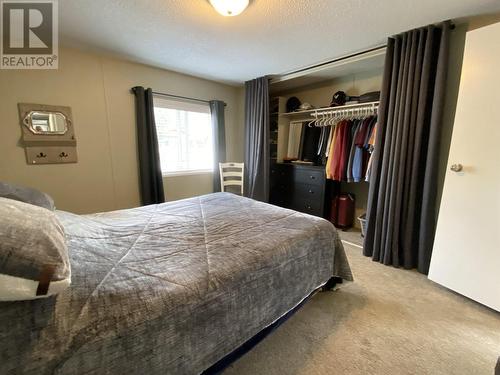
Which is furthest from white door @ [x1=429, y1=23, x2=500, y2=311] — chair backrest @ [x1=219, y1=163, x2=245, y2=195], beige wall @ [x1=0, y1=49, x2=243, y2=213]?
beige wall @ [x1=0, y1=49, x2=243, y2=213]

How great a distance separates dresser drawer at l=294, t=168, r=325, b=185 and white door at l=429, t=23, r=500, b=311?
4.78 ft

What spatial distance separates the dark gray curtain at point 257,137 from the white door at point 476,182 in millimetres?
2237

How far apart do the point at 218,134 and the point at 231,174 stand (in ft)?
2.23

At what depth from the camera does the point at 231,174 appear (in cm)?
373

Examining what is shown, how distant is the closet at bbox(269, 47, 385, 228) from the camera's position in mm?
2766

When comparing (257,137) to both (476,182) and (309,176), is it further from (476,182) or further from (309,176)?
(476,182)

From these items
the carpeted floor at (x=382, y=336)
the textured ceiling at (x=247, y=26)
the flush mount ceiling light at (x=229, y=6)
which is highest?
the textured ceiling at (x=247, y=26)

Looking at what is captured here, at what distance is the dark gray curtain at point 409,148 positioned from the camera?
1916mm

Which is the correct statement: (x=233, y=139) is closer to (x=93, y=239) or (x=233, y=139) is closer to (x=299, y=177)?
(x=299, y=177)

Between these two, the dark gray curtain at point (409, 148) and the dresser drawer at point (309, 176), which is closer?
the dark gray curtain at point (409, 148)

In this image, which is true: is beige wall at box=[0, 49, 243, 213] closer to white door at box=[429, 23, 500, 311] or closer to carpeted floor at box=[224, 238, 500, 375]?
carpeted floor at box=[224, 238, 500, 375]

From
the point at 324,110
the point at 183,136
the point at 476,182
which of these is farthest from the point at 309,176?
the point at 183,136

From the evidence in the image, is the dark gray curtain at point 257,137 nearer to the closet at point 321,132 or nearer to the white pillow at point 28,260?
the closet at point 321,132

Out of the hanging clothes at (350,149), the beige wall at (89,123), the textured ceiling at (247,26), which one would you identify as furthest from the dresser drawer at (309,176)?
the beige wall at (89,123)
